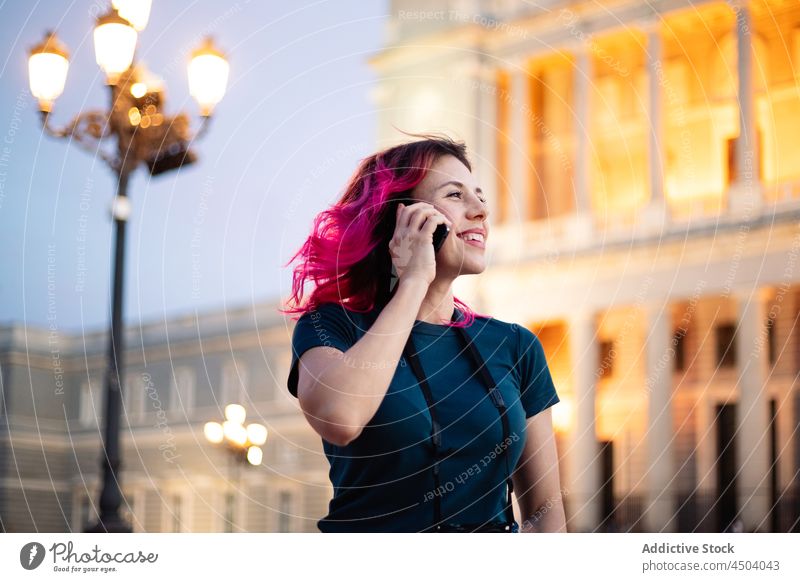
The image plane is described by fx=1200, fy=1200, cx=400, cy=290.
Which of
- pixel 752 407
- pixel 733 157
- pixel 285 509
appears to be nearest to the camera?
pixel 752 407

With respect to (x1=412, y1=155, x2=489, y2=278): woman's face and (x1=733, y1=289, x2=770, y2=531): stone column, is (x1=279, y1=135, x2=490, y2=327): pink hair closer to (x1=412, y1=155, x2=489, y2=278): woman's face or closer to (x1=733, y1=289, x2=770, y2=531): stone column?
(x1=412, y1=155, x2=489, y2=278): woman's face

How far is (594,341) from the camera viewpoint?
22.1 metres

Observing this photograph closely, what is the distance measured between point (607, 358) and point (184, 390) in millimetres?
11302

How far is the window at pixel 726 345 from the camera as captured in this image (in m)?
21.2

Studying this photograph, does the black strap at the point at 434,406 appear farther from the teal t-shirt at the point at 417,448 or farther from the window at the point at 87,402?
the window at the point at 87,402

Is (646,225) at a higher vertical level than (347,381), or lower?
higher

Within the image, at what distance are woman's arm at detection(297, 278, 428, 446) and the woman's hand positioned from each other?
0.20 metres

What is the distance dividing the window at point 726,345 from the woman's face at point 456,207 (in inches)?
736

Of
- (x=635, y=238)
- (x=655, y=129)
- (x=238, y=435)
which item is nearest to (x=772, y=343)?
(x=635, y=238)

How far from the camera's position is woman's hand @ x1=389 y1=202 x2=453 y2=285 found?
9.02 ft

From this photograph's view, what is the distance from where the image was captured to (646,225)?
67.8 feet

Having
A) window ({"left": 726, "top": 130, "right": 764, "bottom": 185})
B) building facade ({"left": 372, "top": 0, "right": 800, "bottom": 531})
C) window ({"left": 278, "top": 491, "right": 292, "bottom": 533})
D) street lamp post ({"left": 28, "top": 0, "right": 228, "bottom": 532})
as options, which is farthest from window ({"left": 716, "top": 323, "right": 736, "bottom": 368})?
street lamp post ({"left": 28, "top": 0, "right": 228, "bottom": 532})

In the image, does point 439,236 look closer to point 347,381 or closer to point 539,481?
point 347,381

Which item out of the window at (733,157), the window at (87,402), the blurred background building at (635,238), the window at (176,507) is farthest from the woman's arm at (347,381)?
the window at (176,507)
